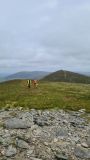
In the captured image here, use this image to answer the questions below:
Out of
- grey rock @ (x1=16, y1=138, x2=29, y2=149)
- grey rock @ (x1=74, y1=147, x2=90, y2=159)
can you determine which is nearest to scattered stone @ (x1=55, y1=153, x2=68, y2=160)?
grey rock @ (x1=74, y1=147, x2=90, y2=159)

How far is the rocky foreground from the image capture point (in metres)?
27.4

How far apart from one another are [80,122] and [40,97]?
1659 cm

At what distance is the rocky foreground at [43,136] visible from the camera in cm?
2742

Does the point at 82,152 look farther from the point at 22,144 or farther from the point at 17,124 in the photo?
the point at 17,124

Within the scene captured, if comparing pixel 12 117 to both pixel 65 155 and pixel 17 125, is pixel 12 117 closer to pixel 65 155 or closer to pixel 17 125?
pixel 17 125

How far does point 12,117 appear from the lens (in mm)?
37406

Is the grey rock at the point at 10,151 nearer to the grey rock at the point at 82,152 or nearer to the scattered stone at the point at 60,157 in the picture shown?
the scattered stone at the point at 60,157

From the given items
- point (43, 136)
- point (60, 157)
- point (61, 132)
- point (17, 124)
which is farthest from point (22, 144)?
point (61, 132)

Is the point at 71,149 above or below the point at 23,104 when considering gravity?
below

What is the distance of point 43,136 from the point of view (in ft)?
100

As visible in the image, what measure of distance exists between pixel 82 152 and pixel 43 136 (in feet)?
16.1

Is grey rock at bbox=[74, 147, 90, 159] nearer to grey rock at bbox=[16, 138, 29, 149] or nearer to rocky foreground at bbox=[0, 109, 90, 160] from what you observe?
rocky foreground at bbox=[0, 109, 90, 160]

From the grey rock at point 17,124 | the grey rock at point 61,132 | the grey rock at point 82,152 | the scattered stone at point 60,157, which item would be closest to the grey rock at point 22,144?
the scattered stone at point 60,157

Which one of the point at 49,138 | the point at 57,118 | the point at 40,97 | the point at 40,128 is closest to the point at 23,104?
the point at 40,97
